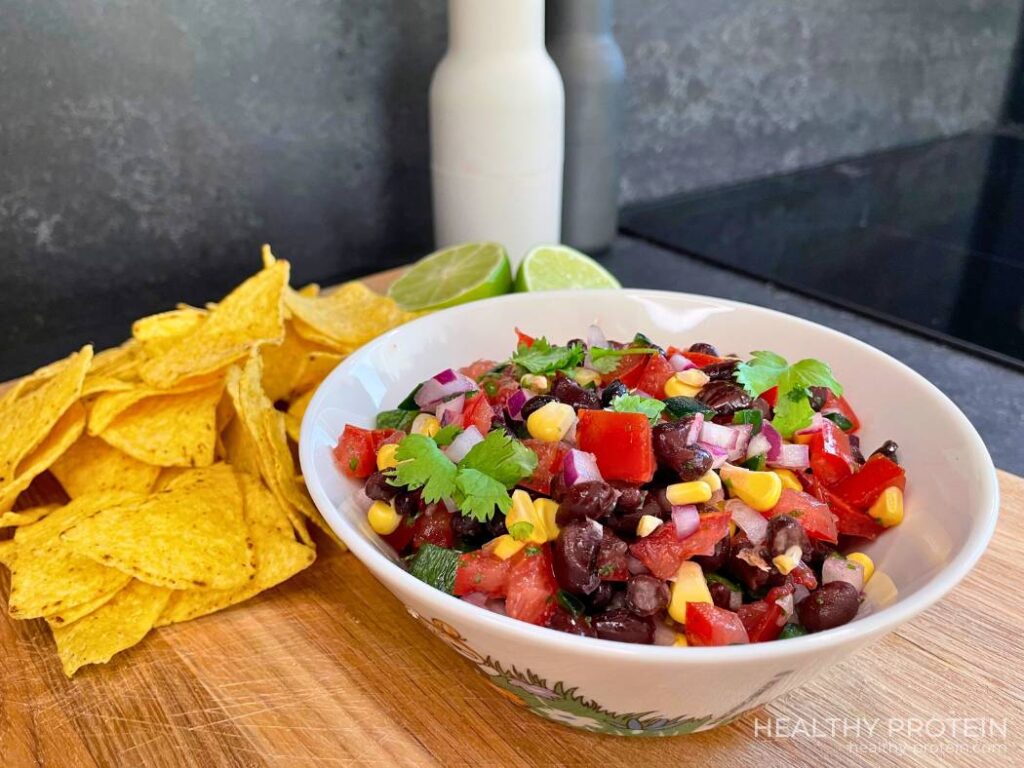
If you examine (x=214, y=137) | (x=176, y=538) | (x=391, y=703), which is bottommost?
(x=391, y=703)

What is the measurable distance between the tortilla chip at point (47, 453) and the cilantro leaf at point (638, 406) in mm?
836

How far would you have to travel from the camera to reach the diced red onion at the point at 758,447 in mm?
1126

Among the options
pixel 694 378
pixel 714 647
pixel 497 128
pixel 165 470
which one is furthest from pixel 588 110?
pixel 714 647

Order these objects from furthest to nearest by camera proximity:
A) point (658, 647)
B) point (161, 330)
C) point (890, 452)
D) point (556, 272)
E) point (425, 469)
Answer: point (556, 272) → point (161, 330) → point (890, 452) → point (425, 469) → point (658, 647)

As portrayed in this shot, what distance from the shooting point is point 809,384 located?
4.09 ft

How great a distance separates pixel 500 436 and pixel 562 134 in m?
1.31

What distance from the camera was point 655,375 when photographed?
1.27 metres

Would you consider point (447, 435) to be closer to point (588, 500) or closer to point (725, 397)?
point (588, 500)

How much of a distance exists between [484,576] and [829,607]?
372mm

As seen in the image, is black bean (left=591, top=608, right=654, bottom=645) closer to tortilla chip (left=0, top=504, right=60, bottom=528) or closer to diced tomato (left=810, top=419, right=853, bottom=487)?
diced tomato (left=810, top=419, right=853, bottom=487)

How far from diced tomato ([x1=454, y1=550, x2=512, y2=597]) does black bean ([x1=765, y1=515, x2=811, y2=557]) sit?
295 mm

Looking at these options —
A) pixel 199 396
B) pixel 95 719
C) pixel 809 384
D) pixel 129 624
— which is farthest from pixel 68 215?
pixel 809 384

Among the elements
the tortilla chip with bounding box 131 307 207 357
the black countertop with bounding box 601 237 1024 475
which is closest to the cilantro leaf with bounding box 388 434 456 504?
the tortilla chip with bounding box 131 307 207 357

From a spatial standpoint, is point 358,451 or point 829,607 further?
point 358,451
